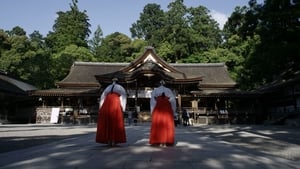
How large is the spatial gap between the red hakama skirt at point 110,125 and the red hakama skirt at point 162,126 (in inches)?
29.6

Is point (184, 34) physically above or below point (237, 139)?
above

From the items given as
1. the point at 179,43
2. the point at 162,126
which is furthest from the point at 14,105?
the point at 162,126

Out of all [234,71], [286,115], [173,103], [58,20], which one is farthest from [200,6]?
[173,103]

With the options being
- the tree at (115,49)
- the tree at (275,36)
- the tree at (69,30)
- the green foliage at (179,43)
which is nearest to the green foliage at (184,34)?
the green foliage at (179,43)

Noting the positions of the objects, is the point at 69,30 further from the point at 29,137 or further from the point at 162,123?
the point at 162,123

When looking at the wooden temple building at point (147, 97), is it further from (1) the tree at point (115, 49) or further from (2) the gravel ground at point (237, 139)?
(1) the tree at point (115, 49)

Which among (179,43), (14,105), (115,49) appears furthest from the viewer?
(115,49)

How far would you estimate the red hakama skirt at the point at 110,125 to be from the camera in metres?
8.20

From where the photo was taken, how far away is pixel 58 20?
6788 centimetres

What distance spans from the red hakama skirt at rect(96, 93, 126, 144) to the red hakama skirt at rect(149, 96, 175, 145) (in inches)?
29.6

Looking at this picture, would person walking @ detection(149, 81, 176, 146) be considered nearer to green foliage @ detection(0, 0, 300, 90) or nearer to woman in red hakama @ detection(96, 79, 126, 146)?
woman in red hakama @ detection(96, 79, 126, 146)

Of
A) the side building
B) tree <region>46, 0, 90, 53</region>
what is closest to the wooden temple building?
the side building

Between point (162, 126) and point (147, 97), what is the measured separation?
23.9 m

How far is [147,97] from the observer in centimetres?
3238
